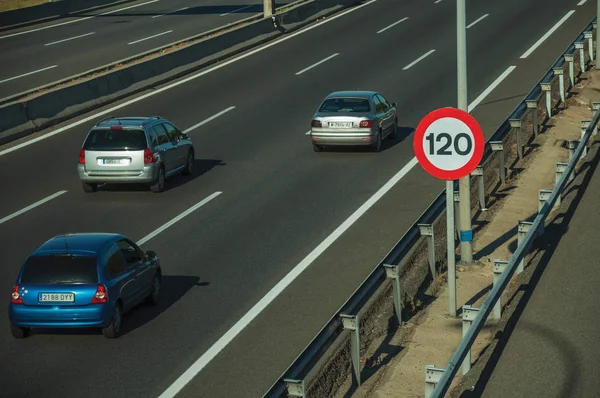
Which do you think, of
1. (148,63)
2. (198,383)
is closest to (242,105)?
(148,63)

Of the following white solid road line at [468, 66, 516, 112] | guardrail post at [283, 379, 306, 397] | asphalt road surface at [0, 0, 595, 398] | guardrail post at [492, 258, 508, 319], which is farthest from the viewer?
white solid road line at [468, 66, 516, 112]

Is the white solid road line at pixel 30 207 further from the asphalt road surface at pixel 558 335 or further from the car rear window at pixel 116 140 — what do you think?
the asphalt road surface at pixel 558 335

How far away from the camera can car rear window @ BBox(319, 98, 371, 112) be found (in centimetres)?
2898

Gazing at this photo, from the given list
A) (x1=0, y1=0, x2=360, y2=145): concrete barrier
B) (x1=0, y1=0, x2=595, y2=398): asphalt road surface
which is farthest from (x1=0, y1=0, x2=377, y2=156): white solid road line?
(x1=0, y1=0, x2=360, y2=145): concrete barrier

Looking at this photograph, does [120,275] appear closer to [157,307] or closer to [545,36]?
[157,307]

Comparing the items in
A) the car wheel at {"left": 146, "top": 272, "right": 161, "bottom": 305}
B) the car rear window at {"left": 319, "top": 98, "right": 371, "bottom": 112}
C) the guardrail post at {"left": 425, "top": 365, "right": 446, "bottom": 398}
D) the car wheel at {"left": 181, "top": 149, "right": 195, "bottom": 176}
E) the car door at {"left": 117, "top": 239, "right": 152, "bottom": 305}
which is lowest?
the car wheel at {"left": 181, "top": 149, "right": 195, "bottom": 176}

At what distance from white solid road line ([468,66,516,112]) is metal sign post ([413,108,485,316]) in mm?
18099

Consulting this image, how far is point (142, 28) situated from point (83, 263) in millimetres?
37901

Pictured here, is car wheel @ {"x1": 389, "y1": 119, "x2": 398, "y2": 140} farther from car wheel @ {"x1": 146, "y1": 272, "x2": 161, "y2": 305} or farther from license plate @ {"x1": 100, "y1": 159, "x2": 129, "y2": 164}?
car wheel @ {"x1": 146, "y1": 272, "x2": 161, "y2": 305}

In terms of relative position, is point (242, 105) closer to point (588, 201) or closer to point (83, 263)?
point (588, 201)

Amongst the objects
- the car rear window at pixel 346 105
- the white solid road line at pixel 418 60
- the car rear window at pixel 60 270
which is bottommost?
the white solid road line at pixel 418 60

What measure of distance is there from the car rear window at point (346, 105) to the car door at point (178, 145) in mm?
4284

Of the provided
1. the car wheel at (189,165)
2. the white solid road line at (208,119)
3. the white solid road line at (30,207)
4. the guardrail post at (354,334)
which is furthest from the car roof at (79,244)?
the white solid road line at (208,119)

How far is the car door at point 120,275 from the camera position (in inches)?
613
